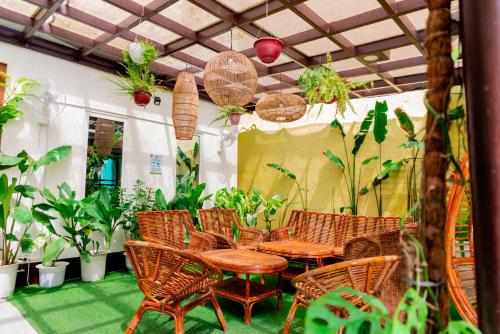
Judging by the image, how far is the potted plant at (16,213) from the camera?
355 cm

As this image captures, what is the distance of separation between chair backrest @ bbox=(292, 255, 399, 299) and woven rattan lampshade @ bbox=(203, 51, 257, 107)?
2152mm

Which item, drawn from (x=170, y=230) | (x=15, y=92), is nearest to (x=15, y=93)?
(x=15, y=92)

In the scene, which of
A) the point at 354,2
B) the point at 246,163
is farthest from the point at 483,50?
the point at 246,163

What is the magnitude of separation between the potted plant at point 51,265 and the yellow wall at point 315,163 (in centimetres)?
393

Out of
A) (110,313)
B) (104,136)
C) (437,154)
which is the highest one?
(104,136)

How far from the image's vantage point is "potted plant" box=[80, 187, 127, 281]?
163 inches

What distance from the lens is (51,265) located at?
4.11 metres

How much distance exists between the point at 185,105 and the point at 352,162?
3276 millimetres

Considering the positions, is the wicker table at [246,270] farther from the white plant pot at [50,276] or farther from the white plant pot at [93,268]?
the white plant pot at [50,276]

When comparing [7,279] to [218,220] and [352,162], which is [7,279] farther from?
[352,162]

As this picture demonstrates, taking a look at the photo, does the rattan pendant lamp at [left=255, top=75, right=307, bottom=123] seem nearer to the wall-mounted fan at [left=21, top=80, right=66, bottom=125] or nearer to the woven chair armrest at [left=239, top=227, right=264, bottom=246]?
the woven chair armrest at [left=239, top=227, right=264, bottom=246]

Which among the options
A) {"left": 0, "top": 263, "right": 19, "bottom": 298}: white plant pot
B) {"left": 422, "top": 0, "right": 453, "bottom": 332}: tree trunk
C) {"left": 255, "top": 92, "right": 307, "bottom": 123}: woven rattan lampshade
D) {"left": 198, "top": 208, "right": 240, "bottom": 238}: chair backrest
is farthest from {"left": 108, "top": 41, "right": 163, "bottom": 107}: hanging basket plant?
{"left": 422, "top": 0, "right": 453, "bottom": 332}: tree trunk

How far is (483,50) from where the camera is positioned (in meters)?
0.82

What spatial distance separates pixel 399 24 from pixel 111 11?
10.9ft
